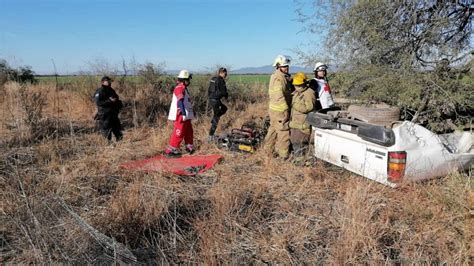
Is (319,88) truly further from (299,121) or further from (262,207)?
(262,207)

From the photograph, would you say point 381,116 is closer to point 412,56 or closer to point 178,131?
point 412,56

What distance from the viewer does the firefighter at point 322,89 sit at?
5.89 meters

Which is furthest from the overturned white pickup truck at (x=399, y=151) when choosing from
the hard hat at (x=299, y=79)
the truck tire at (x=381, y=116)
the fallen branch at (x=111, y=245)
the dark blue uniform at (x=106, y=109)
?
the dark blue uniform at (x=106, y=109)

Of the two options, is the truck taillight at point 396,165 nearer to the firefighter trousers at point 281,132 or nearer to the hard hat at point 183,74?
the firefighter trousers at point 281,132

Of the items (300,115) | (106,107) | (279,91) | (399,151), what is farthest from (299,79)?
(106,107)

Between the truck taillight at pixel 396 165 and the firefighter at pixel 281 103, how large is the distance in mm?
2368

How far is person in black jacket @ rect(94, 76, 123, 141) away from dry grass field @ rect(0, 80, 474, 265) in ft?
7.53

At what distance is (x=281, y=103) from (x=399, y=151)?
8.18 ft

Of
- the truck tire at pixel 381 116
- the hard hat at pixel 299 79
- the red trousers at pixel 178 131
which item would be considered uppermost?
the hard hat at pixel 299 79

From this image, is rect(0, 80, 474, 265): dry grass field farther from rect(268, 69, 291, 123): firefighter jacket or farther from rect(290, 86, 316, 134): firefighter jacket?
rect(268, 69, 291, 123): firefighter jacket

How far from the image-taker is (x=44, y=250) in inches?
109

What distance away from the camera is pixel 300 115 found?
566cm

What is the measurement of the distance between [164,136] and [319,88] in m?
3.74

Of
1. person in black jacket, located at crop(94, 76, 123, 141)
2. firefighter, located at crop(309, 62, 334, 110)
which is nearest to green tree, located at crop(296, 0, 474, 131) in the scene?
firefighter, located at crop(309, 62, 334, 110)
